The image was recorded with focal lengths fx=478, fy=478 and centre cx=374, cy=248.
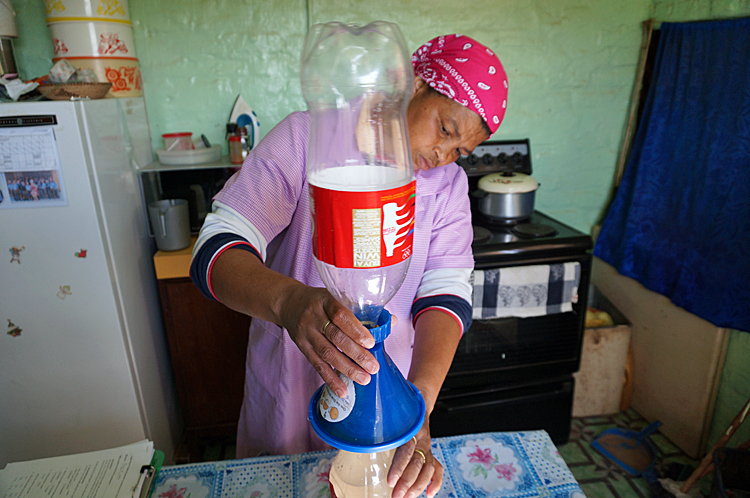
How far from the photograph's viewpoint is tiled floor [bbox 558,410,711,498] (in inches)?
82.1

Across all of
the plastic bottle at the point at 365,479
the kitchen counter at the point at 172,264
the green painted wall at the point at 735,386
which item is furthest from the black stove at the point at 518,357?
the plastic bottle at the point at 365,479

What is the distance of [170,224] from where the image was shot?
2002 millimetres

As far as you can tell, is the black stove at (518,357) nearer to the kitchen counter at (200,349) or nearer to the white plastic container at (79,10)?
the kitchen counter at (200,349)

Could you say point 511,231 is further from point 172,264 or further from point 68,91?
point 68,91

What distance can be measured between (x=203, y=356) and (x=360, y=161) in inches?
69.2

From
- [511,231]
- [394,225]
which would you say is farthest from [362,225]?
[511,231]

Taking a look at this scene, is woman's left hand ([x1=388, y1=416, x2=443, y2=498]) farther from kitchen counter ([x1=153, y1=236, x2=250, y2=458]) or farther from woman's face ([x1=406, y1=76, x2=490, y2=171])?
kitchen counter ([x1=153, y1=236, x2=250, y2=458])

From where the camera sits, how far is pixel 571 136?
2664mm

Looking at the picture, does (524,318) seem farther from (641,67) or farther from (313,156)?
(313,156)

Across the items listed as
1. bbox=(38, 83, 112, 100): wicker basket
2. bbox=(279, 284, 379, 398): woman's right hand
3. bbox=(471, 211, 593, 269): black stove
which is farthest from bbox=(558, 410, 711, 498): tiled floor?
bbox=(38, 83, 112, 100): wicker basket

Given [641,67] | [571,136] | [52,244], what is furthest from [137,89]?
[641,67]

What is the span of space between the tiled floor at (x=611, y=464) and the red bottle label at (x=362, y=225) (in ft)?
6.61

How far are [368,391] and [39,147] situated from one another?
1514mm

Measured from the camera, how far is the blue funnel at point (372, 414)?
63 cm
